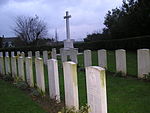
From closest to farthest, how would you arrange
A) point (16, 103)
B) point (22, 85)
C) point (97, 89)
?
point (97, 89), point (16, 103), point (22, 85)

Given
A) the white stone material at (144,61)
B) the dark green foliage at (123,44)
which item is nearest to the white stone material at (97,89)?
the white stone material at (144,61)

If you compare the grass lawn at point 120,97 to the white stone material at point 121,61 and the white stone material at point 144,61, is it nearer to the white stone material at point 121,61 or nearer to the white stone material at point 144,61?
the white stone material at point 144,61

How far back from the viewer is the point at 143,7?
21500 mm

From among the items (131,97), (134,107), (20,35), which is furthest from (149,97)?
(20,35)

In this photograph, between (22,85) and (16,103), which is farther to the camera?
(22,85)

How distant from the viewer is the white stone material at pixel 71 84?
5.74 metres

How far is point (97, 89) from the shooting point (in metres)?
4.65

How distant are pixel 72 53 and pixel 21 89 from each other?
6190 millimetres

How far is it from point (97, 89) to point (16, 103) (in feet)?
10.7

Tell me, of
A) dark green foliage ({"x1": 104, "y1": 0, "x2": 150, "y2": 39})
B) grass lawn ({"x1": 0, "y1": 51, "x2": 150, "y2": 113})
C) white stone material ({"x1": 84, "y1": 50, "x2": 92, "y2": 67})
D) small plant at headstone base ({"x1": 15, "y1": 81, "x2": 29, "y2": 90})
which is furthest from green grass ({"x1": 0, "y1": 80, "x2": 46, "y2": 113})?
dark green foliage ({"x1": 104, "y1": 0, "x2": 150, "y2": 39})

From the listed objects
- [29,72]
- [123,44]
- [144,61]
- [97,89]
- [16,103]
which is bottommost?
[16,103]

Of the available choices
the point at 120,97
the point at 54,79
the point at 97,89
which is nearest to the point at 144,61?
the point at 120,97

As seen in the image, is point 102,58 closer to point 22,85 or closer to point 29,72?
point 29,72

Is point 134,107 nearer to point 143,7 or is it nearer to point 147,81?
point 147,81
